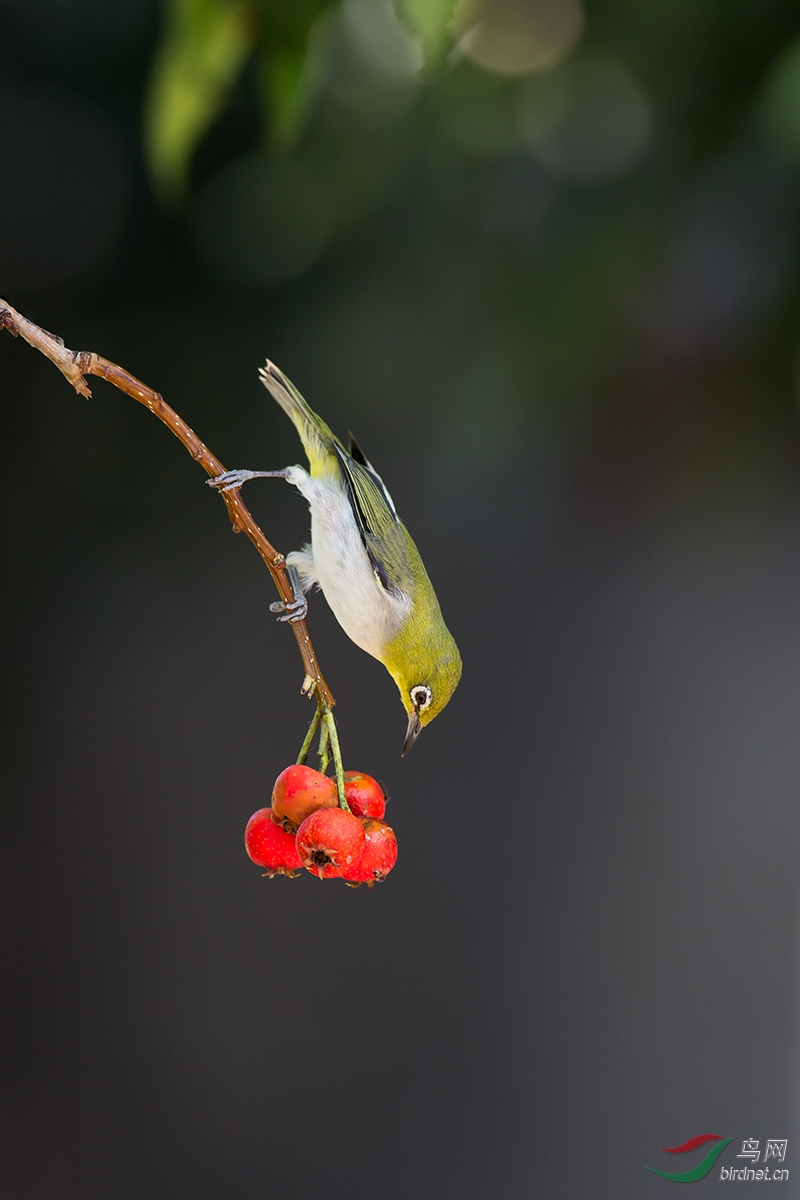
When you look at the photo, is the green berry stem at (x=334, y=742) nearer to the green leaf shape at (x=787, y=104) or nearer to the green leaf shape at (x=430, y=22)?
the green leaf shape at (x=430, y=22)

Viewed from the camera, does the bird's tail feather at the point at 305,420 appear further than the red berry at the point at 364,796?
Yes

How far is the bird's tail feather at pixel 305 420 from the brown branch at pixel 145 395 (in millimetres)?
168

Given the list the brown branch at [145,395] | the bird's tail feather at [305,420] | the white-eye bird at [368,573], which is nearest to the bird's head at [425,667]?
the white-eye bird at [368,573]

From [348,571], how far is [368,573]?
0.03m

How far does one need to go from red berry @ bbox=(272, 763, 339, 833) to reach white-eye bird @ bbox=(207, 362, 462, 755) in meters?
0.18

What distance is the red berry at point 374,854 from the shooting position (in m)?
0.45

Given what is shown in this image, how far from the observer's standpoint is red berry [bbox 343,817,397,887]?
0.45 metres

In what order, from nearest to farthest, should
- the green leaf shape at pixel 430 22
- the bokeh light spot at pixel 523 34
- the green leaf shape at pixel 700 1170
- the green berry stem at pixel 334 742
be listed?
the green leaf shape at pixel 430 22 < the green berry stem at pixel 334 742 < the bokeh light spot at pixel 523 34 < the green leaf shape at pixel 700 1170

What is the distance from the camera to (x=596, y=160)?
104 centimetres

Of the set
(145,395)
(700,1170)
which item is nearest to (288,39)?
(145,395)

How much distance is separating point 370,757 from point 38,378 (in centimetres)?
75

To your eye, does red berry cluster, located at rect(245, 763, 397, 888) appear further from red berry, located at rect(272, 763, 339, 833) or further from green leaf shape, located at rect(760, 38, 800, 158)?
green leaf shape, located at rect(760, 38, 800, 158)

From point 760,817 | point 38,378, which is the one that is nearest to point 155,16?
point 38,378

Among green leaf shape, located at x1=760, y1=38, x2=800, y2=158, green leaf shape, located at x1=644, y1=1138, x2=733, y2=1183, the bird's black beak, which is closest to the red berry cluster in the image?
the bird's black beak
